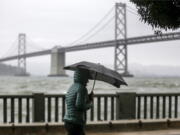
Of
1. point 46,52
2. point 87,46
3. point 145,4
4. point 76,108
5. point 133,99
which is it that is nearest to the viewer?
point 76,108

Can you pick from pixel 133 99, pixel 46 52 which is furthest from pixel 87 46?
pixel 133 99

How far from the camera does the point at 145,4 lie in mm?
7898

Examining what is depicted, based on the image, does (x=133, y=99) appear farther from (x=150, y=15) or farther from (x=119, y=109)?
(x=150, y=15)

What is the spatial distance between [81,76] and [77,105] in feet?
1.36

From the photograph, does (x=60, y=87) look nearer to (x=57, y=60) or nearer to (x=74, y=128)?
(x=57, y=60)

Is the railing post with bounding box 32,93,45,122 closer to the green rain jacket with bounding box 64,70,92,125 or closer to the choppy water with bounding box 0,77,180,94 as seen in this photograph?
the green rain jacket with bounding box 64,70,92,125

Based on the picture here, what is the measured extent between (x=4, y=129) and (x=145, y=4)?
3282mm

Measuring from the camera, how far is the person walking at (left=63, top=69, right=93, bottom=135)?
5.95 metres

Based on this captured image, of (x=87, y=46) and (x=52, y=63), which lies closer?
(x=87, y=46)

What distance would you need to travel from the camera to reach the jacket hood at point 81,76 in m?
6.07

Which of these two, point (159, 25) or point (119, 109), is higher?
point (159, 25)

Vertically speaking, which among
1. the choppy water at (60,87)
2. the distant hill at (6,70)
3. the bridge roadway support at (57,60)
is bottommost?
the distant hill at (6,70)

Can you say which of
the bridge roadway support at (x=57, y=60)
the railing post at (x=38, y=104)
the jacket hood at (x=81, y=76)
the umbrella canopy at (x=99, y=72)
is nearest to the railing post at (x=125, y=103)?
the railing post at (x=38, y=104)

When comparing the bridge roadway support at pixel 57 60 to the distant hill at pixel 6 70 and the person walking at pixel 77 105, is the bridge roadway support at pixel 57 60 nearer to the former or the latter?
the distant hill at pixel 6 70
